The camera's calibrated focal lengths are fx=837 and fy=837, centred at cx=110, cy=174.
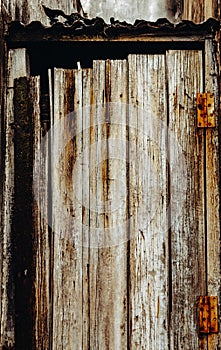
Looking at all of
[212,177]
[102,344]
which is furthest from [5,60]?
[102,344]

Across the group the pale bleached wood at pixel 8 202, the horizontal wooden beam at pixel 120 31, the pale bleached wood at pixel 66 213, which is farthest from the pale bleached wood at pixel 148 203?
the pale bleached wood at pixel 8 202

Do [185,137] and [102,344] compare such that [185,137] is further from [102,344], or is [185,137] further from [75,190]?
[102,344]

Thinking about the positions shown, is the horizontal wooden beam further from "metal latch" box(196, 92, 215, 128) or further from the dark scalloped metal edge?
"metal latch" box(196, 92, 215, 128)

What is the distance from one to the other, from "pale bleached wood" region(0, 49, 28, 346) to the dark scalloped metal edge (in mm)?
199

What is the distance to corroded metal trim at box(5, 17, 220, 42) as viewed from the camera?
422 centimetres

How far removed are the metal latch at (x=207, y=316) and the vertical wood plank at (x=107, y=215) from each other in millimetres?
374

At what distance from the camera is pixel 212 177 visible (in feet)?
13.7

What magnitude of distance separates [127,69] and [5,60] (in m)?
0.64

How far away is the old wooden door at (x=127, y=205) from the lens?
13.5ft

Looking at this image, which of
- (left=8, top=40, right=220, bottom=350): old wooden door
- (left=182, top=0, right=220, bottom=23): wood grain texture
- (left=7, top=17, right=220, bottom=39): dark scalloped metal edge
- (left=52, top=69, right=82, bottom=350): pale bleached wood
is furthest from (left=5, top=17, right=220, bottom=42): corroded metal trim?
(left=182, top=0, right=220, bottom=23): wood grain texture

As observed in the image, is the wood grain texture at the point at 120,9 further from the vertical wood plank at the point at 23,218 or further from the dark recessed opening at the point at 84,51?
the vertical wood plank at the point at 23,218

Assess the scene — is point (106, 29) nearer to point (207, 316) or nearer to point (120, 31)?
point (120, 31)

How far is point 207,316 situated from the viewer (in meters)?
4.11

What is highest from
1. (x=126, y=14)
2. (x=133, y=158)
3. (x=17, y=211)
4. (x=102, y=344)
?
(x=126, y=14)
